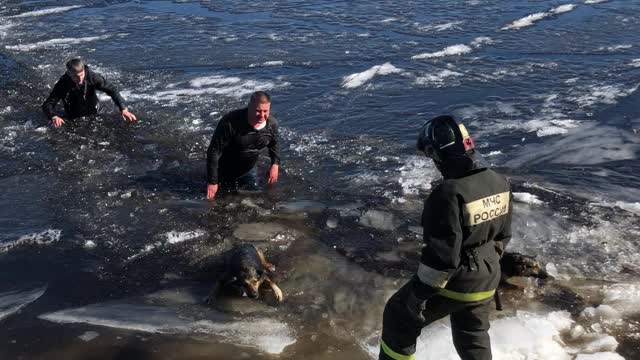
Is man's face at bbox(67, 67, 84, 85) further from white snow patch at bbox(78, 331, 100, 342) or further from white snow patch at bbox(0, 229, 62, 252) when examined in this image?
white snow patch at bbox(78, 331, 100, 342)

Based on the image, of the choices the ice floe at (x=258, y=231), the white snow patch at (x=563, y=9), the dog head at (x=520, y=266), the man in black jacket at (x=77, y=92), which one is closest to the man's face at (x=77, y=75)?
the man in black jacket at (x=77, y=92)

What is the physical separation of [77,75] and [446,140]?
304 inches

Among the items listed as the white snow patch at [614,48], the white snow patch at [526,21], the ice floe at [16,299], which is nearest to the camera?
the ice floe at [16,299]

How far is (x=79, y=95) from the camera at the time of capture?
10109 millimetres

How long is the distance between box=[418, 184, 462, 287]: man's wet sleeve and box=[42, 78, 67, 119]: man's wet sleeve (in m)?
8.21

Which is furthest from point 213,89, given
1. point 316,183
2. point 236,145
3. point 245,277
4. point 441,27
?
point 245,277

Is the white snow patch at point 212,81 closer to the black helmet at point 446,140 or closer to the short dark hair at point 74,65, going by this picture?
the short dark hair at point 74,65

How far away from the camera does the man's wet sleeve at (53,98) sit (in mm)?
9679

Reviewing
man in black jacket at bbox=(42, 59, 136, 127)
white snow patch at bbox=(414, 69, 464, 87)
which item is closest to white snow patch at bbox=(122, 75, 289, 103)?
man in black jacket at bbox=(42, 59, 136, 127)

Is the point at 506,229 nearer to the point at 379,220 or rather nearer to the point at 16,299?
the point at 379,220

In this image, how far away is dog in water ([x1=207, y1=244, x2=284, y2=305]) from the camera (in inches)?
216

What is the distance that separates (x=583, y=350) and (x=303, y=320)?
7.98ft

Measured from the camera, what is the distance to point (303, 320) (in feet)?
17.5

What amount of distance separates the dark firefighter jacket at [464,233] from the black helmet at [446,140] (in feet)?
0.55
